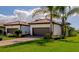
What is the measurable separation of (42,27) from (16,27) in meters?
1.12

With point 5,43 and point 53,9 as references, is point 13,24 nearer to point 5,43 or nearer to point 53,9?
point 5,43

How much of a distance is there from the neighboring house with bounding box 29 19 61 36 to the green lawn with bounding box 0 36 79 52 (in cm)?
46

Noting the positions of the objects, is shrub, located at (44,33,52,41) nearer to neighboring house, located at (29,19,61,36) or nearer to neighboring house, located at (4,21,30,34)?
neighboring house, located at (29,19,61,36)

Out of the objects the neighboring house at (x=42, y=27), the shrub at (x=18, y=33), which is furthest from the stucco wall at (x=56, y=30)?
the shrub at (x=18, y=33)

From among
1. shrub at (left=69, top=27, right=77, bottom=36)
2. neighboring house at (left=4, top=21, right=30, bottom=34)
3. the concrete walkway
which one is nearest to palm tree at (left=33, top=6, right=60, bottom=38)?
neighboring house at (left=4, top=21, right=30, bottom=34)

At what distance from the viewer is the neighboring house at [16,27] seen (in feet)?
35.1

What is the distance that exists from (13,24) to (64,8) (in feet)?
7.51

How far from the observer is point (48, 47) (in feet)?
34.3

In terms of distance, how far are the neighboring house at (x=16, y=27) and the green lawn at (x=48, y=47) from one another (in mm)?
642

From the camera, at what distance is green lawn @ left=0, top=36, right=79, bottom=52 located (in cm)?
1030

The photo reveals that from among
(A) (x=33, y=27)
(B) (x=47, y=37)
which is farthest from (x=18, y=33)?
(B) (x=47, y=37)

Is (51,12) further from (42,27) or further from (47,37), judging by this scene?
(47,37)

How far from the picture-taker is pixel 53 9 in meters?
10.6
